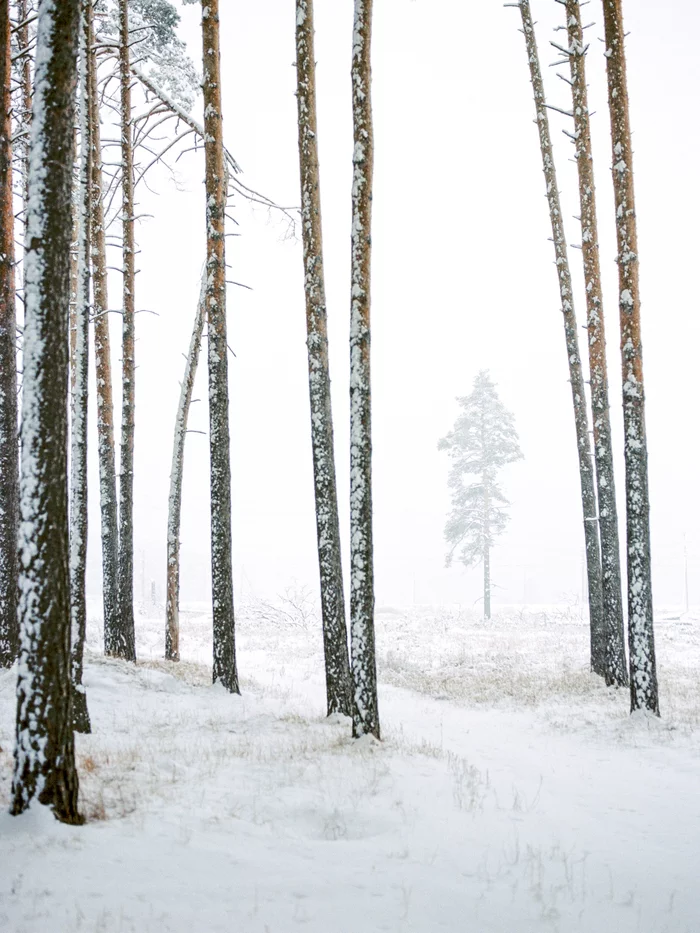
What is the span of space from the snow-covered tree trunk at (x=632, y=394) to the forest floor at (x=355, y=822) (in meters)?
1.08

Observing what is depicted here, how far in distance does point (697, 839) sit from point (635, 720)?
13.8 ft

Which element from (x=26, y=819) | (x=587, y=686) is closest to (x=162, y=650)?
(x=587, y=686)

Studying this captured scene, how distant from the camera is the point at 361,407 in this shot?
8.49 metres

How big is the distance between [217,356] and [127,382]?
381 centimetres

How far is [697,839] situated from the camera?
220 inches

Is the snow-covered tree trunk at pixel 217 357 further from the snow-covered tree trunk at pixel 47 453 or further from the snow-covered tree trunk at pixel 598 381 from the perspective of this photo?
the snow-covered tree trunk at pixel 598 381

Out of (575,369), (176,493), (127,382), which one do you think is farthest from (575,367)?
(176,493)

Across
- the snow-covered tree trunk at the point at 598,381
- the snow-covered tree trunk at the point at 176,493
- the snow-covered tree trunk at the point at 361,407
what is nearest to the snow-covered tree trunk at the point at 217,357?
the snow-covered tree trunk at the point at 361,407

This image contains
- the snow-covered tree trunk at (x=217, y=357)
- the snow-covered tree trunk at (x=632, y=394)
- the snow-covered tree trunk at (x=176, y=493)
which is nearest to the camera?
the snow-covered tree trunk at (x=632, y=394)

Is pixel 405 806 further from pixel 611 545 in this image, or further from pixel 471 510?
pixel 471 510

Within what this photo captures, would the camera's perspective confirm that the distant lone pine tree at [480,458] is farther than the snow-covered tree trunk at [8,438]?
Yes

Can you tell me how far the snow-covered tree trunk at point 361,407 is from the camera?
8.19m

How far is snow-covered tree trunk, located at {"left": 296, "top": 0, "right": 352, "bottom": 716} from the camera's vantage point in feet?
31.1

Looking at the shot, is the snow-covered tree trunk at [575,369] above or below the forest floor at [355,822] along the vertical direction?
above
